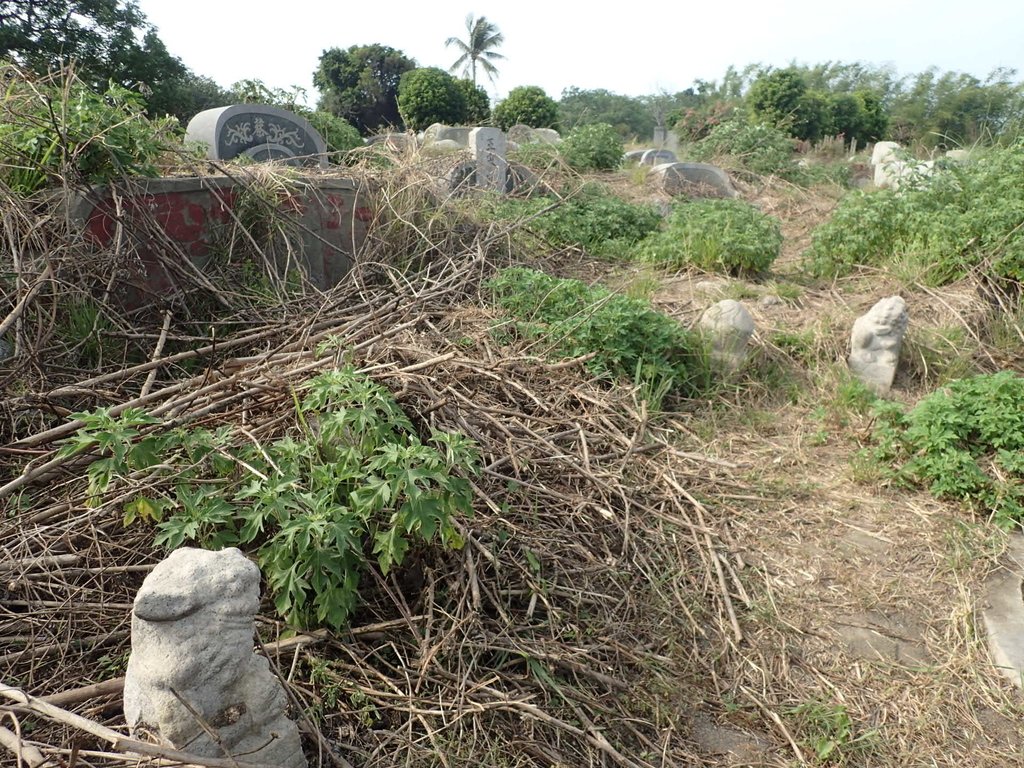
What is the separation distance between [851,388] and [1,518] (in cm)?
445

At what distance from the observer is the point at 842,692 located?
2637 mm

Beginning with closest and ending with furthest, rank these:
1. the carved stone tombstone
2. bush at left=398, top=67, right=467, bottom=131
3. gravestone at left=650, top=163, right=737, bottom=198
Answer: the carved stone tombstone < gravestone at left=650, top=163, right=737, bottom=198 < bush at left=398, top=67, right=467, bottom=131

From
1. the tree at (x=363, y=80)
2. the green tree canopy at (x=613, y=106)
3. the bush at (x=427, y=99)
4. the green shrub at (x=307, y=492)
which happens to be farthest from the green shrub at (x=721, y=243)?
the green tree canopy at (x=613, y=106)

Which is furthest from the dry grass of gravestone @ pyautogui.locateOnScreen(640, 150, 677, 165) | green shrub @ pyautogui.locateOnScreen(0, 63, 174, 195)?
gravestone @ pyautogui.locateOnScreen(640, 150, 677, 165)

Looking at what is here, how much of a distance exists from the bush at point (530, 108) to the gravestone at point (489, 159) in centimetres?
1365

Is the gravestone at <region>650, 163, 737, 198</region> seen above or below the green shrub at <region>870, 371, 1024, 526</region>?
above

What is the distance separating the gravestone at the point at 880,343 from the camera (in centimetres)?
463

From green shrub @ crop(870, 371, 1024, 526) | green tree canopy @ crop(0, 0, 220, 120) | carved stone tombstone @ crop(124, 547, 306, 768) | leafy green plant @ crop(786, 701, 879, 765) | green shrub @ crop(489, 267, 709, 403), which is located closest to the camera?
carved stone tombstone @ crop(124, 547, 306, 768)

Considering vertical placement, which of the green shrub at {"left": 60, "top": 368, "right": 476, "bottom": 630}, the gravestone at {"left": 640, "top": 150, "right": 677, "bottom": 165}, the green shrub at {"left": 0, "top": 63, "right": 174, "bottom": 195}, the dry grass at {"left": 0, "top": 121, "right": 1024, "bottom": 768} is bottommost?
the dry grass at {"left": 0, "top": 121, "right": 1024, "bottom": 768}

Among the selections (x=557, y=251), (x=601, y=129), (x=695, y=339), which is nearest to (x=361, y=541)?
(x=695, y=339)

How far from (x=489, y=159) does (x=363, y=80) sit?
1014 inches

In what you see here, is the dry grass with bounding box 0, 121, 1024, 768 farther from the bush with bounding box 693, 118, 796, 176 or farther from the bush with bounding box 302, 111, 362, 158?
the bush with bounding box 693, 118, 796, 176

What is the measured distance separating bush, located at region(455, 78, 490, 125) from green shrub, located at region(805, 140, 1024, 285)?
2006cm

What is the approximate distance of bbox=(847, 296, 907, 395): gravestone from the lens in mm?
4633
